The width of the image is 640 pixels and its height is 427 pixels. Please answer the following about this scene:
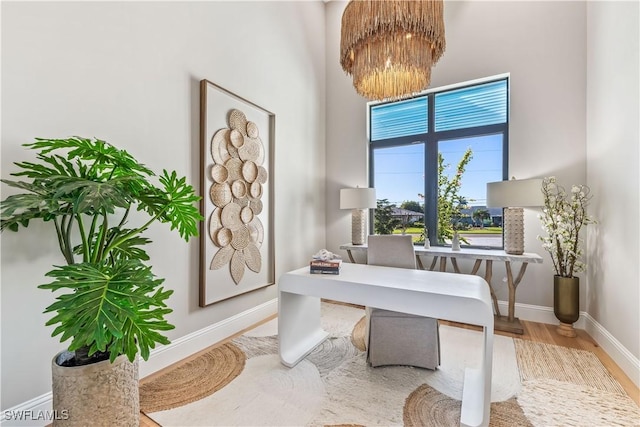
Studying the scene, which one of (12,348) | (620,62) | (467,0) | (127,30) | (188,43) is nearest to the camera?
(12,348)

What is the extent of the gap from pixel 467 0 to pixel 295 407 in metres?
4.46

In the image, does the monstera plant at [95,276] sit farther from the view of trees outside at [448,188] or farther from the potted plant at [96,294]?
the view of trees outside at [448,188]

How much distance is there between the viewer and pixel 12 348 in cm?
146

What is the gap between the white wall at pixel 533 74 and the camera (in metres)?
2.81

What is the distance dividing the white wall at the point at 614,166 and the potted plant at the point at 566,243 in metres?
0.13

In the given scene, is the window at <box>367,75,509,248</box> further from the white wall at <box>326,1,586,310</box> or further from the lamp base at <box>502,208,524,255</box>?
the lamp base at <box>502,208,524,255</box>

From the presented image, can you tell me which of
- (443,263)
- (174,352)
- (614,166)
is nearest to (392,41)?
(614,166)

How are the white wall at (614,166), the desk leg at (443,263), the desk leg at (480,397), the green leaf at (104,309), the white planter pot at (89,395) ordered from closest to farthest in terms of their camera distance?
the green leaf at (104,309) → the white planter pot at (89,395) → the desk leg at (480,397) → the white wall at (614,166) → the desk leg at (443,263)

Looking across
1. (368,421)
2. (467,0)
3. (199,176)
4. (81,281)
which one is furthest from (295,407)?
(467,0)

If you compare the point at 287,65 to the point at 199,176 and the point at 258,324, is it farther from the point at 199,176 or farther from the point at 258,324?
the point at 258,324

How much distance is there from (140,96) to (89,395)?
6.02ft

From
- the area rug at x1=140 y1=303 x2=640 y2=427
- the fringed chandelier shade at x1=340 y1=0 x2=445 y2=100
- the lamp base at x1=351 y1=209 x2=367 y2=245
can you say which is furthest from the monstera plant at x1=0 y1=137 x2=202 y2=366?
the lamp base at x1=351 y1=209 x2=367 y2=245

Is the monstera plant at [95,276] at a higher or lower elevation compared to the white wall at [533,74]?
lower

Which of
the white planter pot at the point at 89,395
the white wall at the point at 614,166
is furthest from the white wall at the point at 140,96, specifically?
the white wall at the point at 614,166
